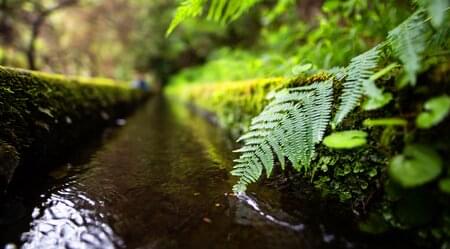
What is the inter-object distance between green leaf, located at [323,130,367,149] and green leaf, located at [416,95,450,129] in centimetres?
23

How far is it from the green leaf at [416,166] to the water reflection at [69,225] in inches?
42.9

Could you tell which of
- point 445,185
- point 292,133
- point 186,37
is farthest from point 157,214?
point 186,37

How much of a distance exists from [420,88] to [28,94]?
2.44 metres

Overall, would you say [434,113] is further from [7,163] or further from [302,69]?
[7,163]

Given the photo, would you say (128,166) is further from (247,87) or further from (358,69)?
(358,69)

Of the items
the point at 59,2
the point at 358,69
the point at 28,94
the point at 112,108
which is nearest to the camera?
the point at 358,69

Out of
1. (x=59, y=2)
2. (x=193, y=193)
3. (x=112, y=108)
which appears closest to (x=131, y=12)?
(x=59, y=2)

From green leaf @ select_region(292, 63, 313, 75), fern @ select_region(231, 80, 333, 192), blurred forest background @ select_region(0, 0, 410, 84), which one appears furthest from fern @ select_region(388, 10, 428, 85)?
blurred forest background @ select_region(0, 0, 410, 84)

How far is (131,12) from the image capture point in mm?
17562

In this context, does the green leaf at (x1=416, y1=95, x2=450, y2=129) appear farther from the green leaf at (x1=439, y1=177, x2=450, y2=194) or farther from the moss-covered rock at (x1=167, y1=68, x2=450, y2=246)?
the green leaf at (x1=439, y1=177, x2=450, y2=194)

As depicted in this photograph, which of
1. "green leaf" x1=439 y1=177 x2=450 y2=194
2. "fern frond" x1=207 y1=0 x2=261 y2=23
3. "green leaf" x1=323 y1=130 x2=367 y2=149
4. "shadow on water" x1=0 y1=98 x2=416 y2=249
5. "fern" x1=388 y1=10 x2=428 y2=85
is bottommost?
"shadow on water" x1=0 y1=98 x2=416 y2=249

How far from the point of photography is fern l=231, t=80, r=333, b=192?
5.31 feet

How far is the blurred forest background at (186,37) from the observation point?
3.39 metres

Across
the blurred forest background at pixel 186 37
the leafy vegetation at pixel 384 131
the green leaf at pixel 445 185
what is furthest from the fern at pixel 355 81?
the blurred forest background at pixel 186 37
